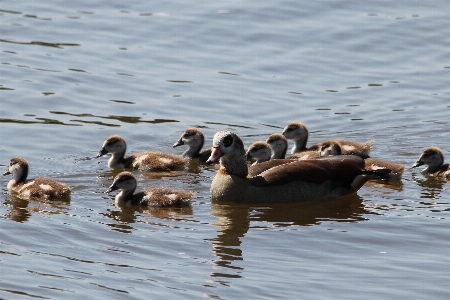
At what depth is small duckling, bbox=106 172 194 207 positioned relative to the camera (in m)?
12.6

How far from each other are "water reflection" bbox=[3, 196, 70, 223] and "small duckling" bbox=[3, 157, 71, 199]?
0.30ft

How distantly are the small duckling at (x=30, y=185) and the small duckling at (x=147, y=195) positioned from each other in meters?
0.67

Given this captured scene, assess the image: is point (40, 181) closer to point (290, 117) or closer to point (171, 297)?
point (171, 297)

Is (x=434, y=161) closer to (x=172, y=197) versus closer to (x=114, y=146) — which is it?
(x=172, y=197)

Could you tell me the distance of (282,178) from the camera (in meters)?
12.8

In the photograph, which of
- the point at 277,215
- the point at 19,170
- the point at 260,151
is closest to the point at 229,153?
the point at 277,215

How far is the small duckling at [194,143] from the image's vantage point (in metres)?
15.2

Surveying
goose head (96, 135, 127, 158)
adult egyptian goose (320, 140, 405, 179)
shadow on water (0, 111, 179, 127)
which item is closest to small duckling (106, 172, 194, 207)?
goose head (96, 135, 127, 158)

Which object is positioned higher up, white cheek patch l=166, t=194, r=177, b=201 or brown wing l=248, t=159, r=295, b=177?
brown wing l=248, t=159, r=295, b=177

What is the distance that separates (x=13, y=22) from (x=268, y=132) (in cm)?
807

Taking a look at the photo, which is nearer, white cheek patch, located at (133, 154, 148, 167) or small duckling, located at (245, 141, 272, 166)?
white cheek patch, located at (133, 154, 148, 167)

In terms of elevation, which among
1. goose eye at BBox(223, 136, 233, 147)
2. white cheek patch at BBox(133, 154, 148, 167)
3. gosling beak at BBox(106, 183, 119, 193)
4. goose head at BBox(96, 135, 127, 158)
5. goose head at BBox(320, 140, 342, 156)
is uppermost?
goose eye at BBox(223, 136, 233, 147)

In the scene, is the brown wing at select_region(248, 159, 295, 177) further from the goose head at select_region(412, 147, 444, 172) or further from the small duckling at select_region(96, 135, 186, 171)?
the goose head at select_region(412, 147, 444, 172)

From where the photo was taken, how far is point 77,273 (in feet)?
32.2
